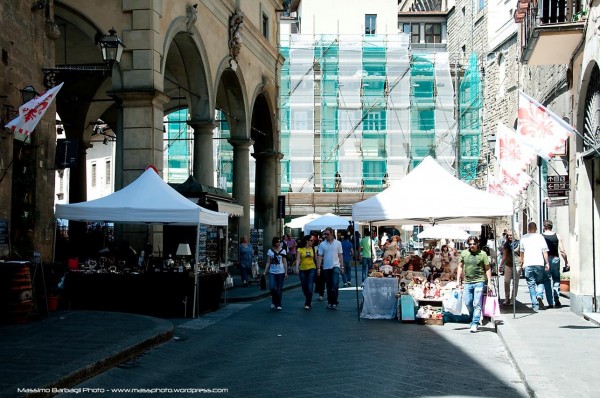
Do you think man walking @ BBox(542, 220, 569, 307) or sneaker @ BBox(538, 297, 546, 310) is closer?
sneaker @ BBox(538, 297, 546, 310)

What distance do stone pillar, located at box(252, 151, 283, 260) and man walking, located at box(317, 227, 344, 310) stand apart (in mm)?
15407

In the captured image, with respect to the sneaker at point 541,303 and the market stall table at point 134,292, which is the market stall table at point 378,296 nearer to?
the sneaker at point 541,303

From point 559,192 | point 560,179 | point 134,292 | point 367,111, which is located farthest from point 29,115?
point 367,111

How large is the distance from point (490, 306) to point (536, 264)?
275cm

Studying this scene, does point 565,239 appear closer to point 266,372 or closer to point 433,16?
point 266,372

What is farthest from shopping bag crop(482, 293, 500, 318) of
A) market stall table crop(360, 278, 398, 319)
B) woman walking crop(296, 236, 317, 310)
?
woman walking crop(296, 236, 317, 310)

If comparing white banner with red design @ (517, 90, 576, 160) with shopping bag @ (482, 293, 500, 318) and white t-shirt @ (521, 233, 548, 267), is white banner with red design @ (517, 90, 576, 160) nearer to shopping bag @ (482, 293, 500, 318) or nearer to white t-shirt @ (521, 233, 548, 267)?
shopping bag @ (482, 293, 500, 318)

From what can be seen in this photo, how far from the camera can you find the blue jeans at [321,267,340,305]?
18.2 meters

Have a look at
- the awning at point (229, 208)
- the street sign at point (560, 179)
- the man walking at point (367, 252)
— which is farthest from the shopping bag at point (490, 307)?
the man walking at point (367, 252)

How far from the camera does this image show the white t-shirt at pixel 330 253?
18531 mm

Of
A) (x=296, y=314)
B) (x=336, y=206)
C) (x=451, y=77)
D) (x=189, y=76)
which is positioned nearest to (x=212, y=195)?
(x=189, y=76)

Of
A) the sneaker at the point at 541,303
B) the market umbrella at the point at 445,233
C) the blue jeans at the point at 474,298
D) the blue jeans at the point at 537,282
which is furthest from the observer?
the market umbrella at the point at 445,233

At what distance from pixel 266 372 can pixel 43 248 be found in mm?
7000

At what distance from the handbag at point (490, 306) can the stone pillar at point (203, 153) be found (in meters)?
12.2
